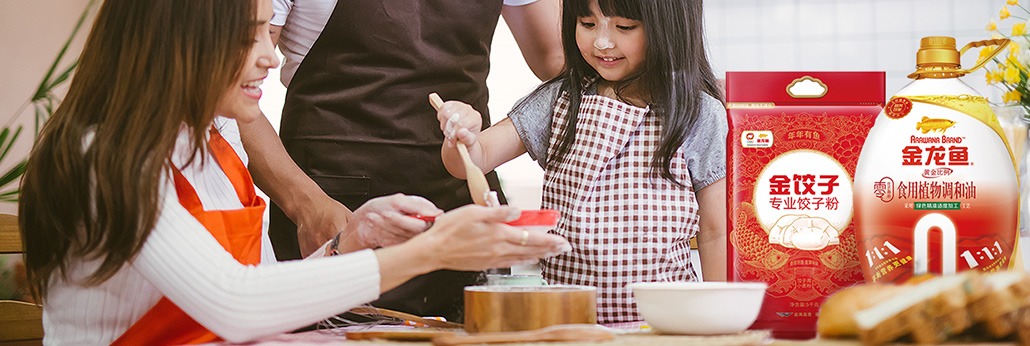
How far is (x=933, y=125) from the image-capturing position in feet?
2.85

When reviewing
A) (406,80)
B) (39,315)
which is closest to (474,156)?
(406,80)

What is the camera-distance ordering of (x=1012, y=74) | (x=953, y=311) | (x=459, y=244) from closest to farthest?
(x=953, y=311) < (x=459, y=244) < (x=1012, y=74)

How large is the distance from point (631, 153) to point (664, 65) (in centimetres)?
15

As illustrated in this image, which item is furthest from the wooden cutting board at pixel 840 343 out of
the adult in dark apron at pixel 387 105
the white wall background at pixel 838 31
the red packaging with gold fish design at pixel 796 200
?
the white wall background at pixel 838 31

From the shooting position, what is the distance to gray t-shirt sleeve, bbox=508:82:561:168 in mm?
1396

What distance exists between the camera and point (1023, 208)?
96cm

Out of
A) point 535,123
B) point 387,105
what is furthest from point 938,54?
point 387,105

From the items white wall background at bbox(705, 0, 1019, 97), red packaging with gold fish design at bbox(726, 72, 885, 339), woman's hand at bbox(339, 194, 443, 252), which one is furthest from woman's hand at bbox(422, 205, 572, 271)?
white wall background at bbox(705, 0, 1019, 97)

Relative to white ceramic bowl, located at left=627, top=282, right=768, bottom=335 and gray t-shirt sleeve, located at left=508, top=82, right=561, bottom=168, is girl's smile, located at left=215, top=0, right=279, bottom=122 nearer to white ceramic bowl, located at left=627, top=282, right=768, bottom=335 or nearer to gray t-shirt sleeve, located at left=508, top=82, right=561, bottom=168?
gray t-shirt sleeve, located at left=508, top=82, right=561, bottom=168

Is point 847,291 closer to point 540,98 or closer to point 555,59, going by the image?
point 540,98

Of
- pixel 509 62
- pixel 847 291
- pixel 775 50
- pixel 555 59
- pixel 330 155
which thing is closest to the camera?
pixel 847 291

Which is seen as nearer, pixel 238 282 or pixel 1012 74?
pixel 238 282

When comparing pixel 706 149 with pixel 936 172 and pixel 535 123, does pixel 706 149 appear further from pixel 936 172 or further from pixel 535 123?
pixel 936 172

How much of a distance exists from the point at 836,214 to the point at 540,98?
0.60 metres
